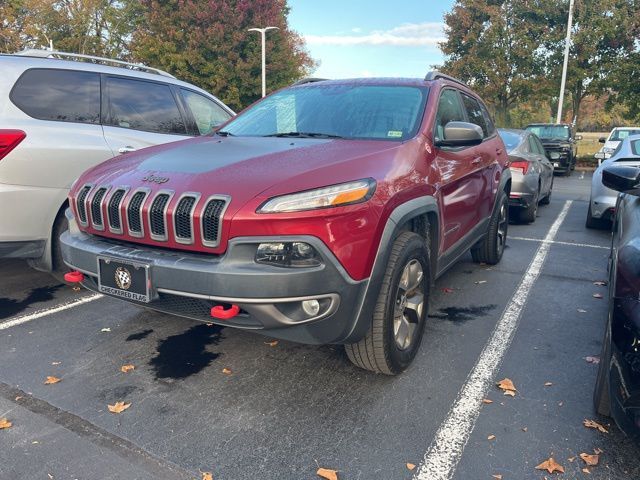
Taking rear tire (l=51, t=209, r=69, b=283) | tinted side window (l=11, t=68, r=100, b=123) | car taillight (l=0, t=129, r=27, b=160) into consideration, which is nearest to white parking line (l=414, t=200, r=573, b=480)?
rear tire (l=51, t=209, r=69, b=283)

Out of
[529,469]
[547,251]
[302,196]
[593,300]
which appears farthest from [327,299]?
[547,251]

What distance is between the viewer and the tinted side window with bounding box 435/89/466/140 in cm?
357

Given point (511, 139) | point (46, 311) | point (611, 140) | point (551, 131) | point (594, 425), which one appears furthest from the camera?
point (611, 140)

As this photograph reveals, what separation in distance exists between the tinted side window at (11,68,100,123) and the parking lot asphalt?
5.03 ft

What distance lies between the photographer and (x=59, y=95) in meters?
4.34

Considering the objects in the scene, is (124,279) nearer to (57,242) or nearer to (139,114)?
(57,242)

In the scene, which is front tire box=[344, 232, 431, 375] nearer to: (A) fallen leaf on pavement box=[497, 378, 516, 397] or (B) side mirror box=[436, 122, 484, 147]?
(A) fallen leaf on pavement box=[497, 378, 516, 397]

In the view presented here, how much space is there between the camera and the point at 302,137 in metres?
3.41

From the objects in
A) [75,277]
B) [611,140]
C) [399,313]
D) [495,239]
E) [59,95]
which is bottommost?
[495,239]

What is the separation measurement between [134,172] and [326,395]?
5.32 feet

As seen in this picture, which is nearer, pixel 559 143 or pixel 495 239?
pixel 495 239

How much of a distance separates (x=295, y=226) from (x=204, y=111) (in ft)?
12.5

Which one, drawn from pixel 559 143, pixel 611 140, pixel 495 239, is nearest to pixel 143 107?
pixel 495 239

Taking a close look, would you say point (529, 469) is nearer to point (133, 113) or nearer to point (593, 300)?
point (593, 300)
